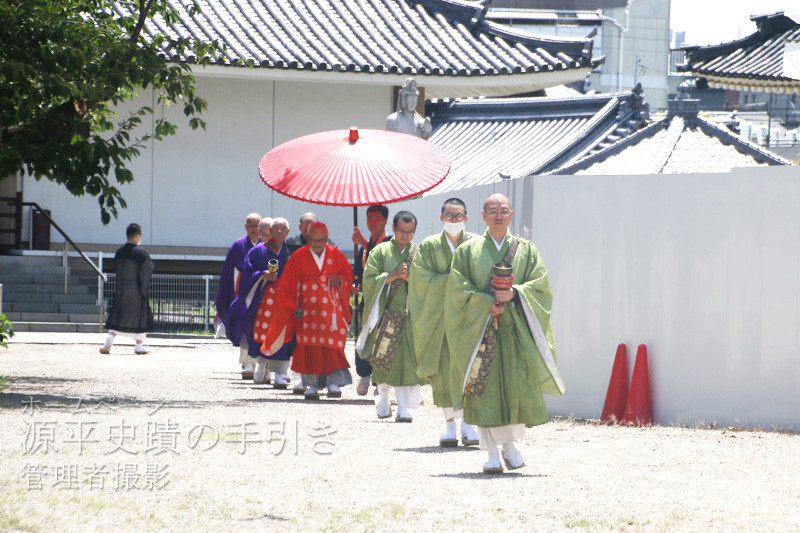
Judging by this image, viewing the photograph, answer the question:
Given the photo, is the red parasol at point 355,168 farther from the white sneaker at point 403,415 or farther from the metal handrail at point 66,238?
the metal handrail at point 66,238

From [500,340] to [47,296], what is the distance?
528 inches

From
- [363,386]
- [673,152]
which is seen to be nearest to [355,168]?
[363,386]

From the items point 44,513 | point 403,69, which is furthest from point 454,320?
point 403,69

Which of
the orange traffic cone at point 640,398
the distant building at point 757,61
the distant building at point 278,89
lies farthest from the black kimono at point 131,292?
the distant building at point 757,61

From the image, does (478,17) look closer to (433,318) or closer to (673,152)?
(673,152)

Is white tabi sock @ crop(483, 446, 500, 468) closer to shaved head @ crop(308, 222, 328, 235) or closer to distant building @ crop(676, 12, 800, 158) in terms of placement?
shaved head @ crop(308, 222, 328, 235)

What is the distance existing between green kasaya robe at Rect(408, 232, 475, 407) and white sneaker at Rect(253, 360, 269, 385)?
15.5 ft

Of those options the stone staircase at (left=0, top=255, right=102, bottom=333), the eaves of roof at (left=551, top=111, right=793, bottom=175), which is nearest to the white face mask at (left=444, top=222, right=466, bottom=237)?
the eaves of roof at (left=551, top=111, right=793, bottom=175)

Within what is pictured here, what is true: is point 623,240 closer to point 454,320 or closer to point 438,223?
point 454,320

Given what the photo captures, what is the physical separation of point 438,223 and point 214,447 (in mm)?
6015

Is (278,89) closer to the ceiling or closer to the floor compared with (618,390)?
closer to the ceiling

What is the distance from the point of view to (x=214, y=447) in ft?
22.8

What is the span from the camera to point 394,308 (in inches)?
350

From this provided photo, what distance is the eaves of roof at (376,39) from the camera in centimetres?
1948
